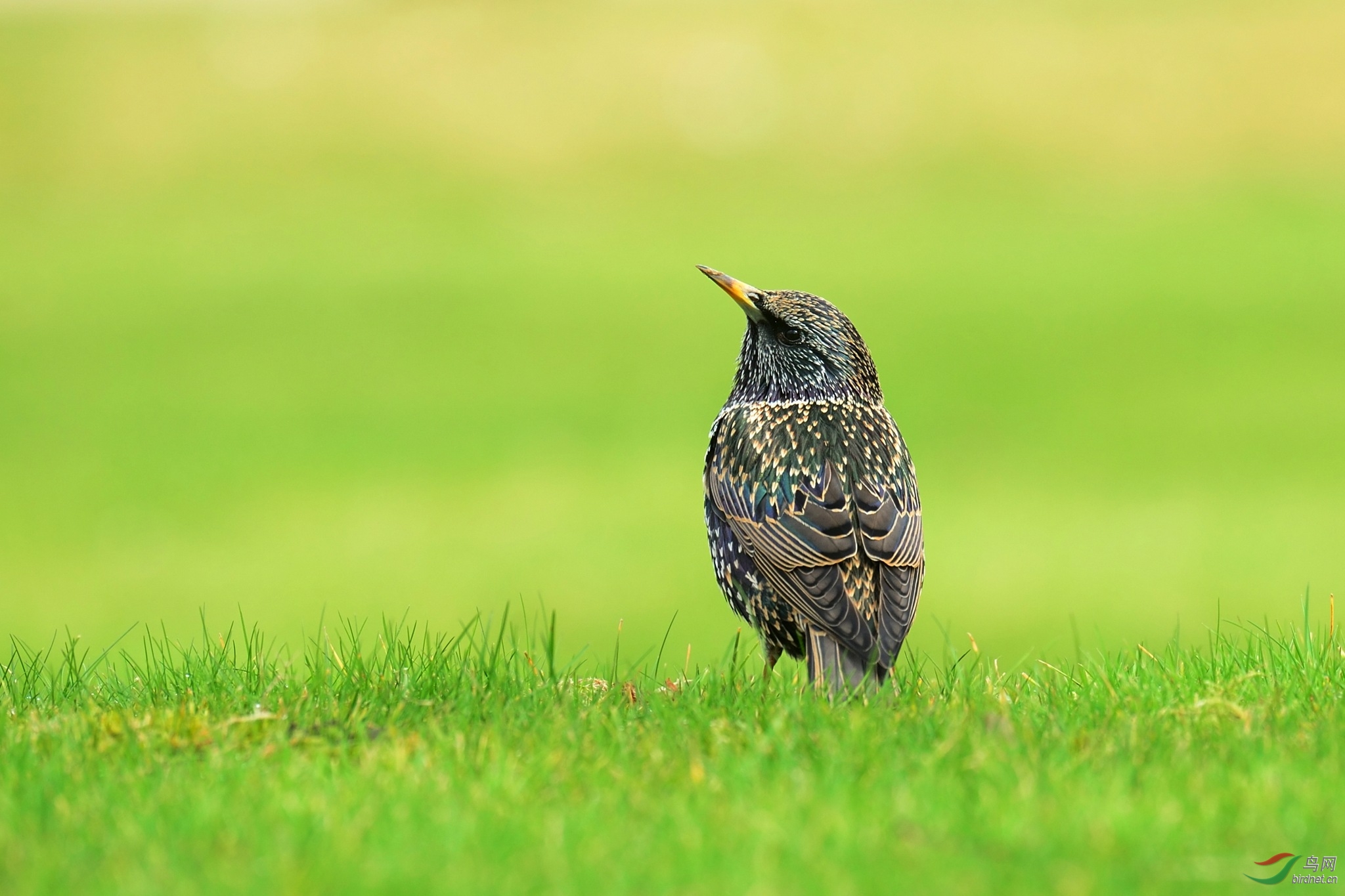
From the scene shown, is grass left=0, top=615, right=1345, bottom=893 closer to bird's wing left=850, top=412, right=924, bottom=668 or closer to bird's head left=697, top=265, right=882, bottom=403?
bird's wing left=850, top=412, right=924, bottom=668

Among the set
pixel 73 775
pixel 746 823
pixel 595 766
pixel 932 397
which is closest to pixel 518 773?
pixel 595 766

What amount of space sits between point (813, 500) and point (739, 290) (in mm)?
1009

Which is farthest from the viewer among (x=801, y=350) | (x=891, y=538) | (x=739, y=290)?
(x=801, y=350)

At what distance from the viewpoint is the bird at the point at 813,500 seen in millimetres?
5809

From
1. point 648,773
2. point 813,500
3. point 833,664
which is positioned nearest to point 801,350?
point 813,500

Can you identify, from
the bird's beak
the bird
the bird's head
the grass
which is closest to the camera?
the grass

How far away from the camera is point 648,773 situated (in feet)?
14.1

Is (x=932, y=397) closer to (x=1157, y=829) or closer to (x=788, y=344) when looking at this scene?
(x=788, y=344)

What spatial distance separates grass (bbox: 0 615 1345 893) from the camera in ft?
11.7

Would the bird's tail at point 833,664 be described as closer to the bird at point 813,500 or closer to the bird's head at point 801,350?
the bird at point 813,500

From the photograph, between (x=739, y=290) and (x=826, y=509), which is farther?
(x=739, y=290)

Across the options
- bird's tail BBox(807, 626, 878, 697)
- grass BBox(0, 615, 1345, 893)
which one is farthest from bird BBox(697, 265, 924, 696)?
grass BBox(0, 615, 1345, 893)

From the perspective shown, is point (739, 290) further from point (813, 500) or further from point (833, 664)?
point (833, 664)

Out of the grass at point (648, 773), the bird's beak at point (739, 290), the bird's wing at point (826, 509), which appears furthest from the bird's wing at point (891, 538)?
the bird's beak at point (739, 290)
